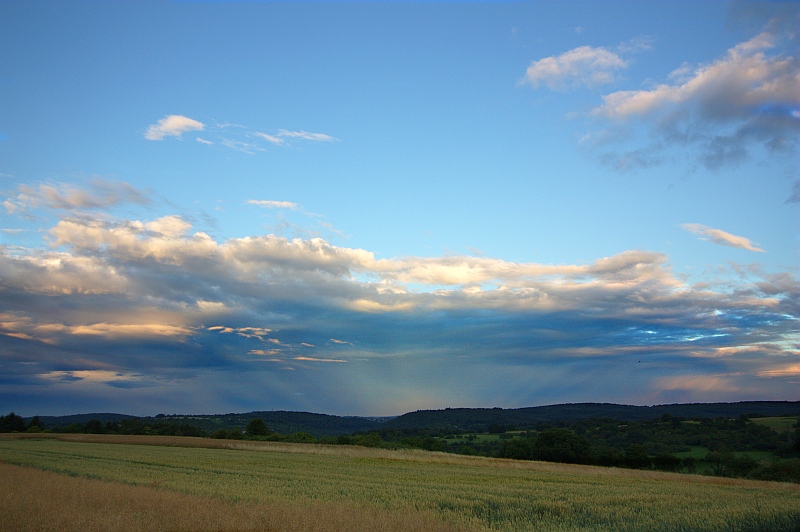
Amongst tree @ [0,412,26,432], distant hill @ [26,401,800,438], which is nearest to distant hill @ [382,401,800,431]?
distant hill @ [26,401,800,438]

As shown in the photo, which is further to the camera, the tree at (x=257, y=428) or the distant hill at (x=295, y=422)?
the distant hill at (x=295, y=422)

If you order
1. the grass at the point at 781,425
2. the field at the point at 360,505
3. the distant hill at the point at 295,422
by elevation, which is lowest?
the distant hill at the point at 295,422

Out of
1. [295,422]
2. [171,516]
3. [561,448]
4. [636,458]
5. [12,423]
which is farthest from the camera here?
[295,422]

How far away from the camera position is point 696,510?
1586cm

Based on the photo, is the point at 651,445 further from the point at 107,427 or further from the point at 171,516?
the point at 107,427

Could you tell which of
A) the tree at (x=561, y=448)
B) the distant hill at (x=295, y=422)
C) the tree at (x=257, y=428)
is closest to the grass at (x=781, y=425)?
the tree at (x=561, y=448)

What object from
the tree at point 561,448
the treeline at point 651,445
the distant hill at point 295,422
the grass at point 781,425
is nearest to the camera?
the treeline at point 651,445

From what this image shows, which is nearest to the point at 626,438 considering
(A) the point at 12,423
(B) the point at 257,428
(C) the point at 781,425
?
(C) the point at 781,425

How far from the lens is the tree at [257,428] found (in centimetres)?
9981

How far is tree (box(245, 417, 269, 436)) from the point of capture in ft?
327

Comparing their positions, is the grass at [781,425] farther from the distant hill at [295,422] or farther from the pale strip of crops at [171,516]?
the distant hill at [295,422]

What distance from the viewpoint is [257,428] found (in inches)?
3976

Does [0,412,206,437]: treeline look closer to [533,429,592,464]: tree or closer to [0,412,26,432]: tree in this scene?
[0,412,26,432]: tree

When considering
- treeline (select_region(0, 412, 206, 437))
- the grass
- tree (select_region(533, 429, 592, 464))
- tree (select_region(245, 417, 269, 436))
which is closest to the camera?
the grass
